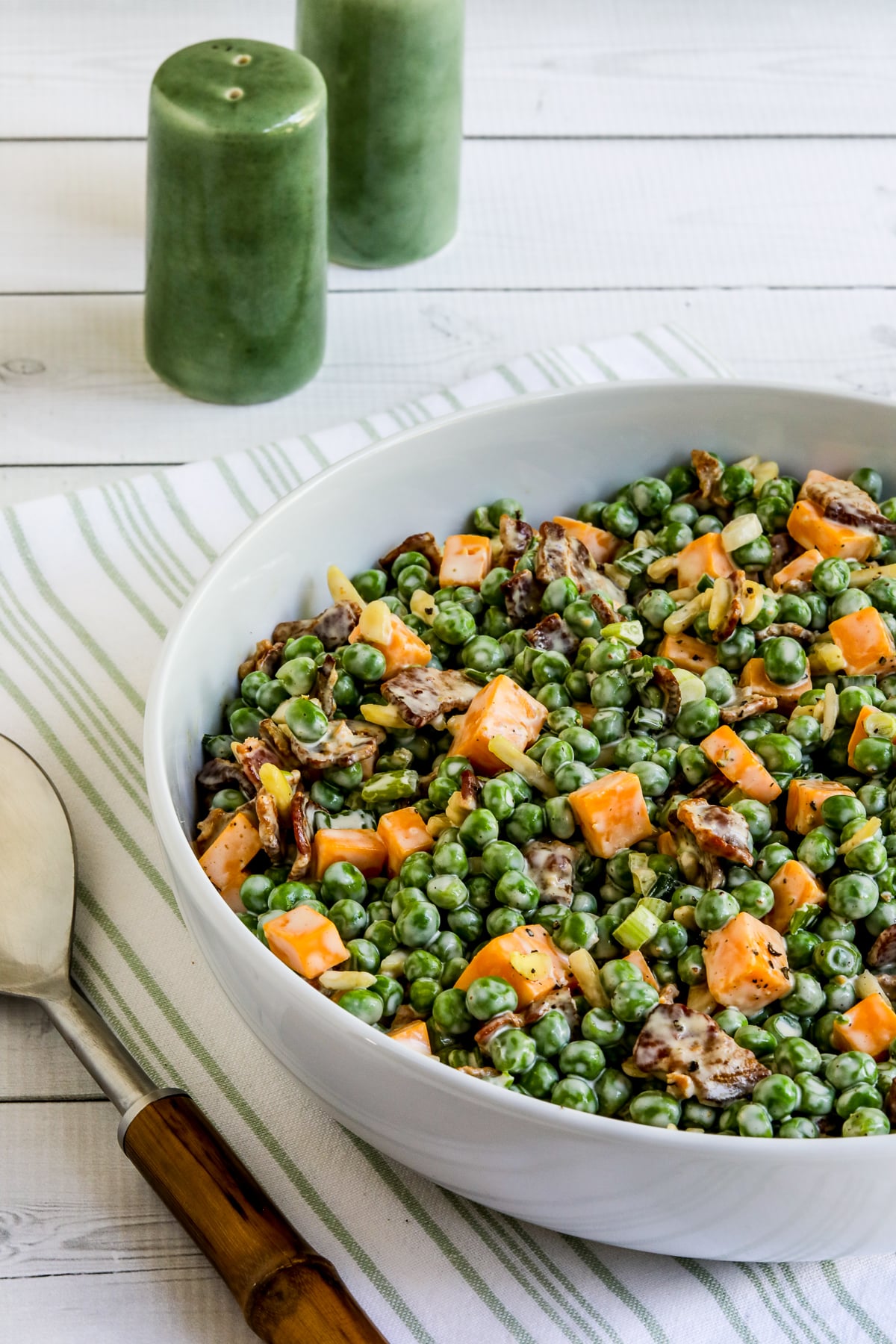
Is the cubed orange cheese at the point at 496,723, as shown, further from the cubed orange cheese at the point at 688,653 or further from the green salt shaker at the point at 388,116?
the green salt shaker at the point at 388,116

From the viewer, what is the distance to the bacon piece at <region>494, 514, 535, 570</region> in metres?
2.17

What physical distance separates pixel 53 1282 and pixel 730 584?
1.22 m

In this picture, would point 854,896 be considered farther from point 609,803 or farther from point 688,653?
point 688,653

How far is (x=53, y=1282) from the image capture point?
170 cm

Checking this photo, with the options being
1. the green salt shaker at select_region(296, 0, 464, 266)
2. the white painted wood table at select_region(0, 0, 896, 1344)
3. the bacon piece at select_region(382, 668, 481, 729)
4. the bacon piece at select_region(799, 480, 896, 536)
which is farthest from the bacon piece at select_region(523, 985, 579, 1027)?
the green salt shaker at select_region(296, 0, 464, 266)

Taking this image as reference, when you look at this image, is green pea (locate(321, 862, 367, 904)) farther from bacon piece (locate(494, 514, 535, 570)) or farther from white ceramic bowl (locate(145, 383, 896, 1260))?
bacon piece (locate(494, 514, 535, 570))

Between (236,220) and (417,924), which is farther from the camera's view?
(236,220)

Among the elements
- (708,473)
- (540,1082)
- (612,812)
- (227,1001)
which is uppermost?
(708,473)

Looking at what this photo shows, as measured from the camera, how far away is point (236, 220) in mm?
2703

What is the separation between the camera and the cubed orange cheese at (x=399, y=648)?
1996mm

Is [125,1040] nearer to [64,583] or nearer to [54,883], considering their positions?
[54,883]

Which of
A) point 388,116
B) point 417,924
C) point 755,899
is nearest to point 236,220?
point 388,116

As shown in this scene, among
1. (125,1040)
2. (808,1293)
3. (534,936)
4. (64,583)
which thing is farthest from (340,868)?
(64,583)

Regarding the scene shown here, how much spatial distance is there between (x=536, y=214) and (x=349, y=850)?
218cm
